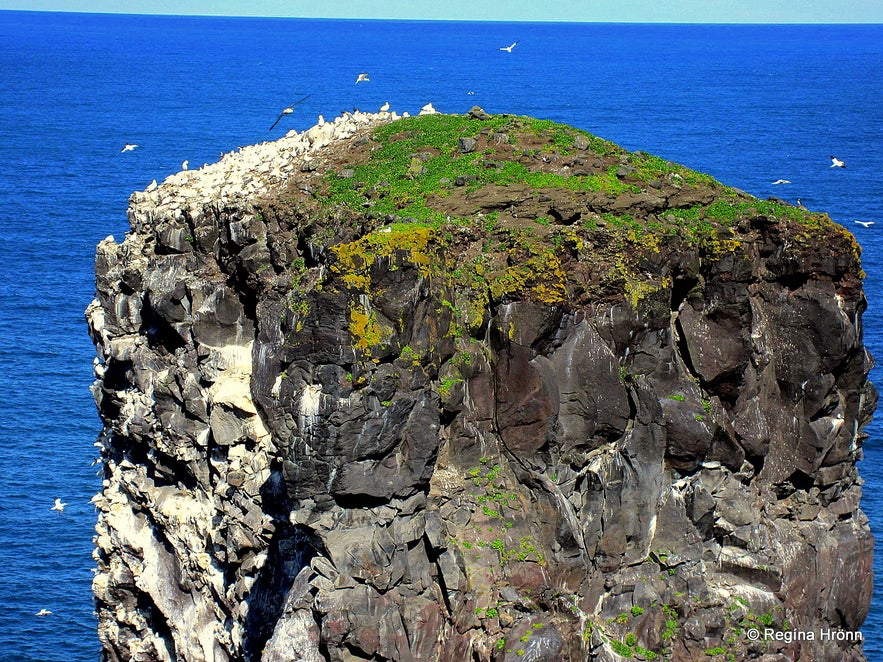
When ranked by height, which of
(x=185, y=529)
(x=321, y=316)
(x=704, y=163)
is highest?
(x=704, y=163)

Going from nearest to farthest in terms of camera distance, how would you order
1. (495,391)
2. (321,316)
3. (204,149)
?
(321,316) → (495,391) → (204,149)

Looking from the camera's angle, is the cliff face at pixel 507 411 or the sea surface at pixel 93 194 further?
the sea surface at pixel 93 194

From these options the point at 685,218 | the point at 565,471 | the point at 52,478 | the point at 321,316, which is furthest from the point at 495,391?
the point at 52,478

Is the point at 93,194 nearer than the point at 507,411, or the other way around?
the point at 507,411

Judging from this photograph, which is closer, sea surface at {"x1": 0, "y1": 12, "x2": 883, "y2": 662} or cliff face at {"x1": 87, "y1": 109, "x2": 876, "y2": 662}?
cliff face at {"x1": 87, "y1": 109, "x2": 876, "y2": 662}

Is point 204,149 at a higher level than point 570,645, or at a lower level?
higher

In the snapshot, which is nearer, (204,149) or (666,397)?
(666,397)

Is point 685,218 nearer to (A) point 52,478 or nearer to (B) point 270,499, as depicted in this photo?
(B) point 270,499

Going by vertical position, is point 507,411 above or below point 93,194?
below
